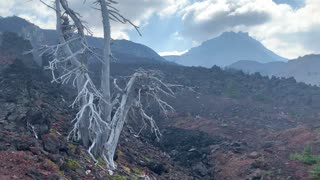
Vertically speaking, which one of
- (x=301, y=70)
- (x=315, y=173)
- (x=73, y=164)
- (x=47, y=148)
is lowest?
(x=315, y=173)

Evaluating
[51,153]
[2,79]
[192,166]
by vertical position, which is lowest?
[192,166]

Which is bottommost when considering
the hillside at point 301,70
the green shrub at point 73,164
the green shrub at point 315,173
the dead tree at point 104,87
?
the green shrub at point 315,173

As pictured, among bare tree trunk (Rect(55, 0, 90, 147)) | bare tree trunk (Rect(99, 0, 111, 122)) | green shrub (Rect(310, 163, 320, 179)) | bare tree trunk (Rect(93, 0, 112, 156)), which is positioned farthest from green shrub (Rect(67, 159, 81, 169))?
green shrub (Rect(310, 163, 320, 179))

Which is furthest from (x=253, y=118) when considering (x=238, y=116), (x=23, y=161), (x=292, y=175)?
(x=23, y=161)

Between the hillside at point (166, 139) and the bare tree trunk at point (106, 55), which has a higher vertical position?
the bare tree trunk at point (106, 55)

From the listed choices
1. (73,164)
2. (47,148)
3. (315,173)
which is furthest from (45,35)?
(315,173)

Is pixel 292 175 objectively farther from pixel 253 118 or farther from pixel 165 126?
pixel 253 118

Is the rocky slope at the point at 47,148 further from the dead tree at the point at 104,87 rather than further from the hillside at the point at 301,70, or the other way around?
the hillside at the point at 301,70

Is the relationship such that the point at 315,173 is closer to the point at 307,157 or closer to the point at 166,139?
the point at 307,157

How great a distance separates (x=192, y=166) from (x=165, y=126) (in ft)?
36.9

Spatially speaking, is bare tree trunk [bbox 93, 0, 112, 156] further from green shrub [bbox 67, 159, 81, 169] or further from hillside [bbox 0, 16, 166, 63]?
hillside [bbox 0, 16, 166, 63]

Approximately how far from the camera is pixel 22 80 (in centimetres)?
2147

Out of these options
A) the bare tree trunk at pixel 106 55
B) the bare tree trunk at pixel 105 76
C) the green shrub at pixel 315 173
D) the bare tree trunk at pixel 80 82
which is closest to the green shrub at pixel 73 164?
the bare tree trunk at pixel 105 76

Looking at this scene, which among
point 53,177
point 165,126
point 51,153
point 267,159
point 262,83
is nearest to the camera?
point 53,177
